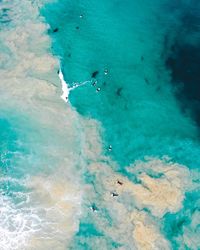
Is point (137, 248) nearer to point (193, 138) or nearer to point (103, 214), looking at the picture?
point (103, 214)

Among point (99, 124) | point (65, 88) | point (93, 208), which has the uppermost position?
point (65, 88)

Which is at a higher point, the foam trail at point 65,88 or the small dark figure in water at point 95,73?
the small dark figure in water at point 95,73

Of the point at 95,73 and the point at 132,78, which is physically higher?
the point at 132,78

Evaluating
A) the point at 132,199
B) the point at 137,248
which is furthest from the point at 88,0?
the point at 137,248

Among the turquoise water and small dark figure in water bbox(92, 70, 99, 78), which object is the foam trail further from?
small dark figure in water bbox(92, 70, 99, 78)

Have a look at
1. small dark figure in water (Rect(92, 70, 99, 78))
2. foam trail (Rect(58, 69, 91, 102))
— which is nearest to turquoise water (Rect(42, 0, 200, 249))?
small dark figure in water (Rect(92, 70, 99, 78))

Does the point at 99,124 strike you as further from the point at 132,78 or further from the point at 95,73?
the point at 132,78

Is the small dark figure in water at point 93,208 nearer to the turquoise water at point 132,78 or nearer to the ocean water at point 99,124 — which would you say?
the ocean water at point 99,124

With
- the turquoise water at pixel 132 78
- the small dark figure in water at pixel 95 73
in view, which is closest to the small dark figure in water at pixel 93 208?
the turquoise water at pixel 132 78

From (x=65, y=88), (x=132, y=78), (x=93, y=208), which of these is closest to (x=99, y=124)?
(x=65, y=88)
